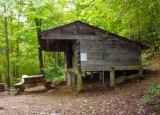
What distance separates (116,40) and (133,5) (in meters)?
6.15

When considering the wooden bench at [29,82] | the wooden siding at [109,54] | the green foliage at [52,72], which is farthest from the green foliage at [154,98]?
the green foliage at [52,72]

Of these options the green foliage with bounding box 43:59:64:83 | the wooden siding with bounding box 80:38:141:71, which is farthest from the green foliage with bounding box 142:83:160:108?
the green foliage with bounding box 43:59:64:83

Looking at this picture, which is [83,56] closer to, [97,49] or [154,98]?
[97,49]

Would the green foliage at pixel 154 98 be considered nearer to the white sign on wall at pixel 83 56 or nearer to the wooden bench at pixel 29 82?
the white sign on wall at pixel 83 56

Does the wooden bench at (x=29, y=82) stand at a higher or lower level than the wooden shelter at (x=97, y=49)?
lower

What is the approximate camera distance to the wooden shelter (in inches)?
594

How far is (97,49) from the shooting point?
1562 cm

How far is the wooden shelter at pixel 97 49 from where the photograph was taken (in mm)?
15078

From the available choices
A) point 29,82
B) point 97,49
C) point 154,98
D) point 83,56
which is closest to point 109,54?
point 97,49

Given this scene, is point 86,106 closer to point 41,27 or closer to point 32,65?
point 41,27

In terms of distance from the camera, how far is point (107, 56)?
15797 millimetres

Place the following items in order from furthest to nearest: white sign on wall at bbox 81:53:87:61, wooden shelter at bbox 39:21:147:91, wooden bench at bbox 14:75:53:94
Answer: wooden bench at bbox 14:75:53:94, white sign on wall at bbox 81:53:87:61, wooden shelter at bbox 39:21:147:91

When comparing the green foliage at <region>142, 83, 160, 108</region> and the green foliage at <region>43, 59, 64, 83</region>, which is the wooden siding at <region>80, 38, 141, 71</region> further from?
the green foliage at <region>43, 59, 64, 83</region>

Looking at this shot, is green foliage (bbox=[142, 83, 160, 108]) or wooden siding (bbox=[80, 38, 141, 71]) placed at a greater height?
wooden siding (bbox=[80, 38, 141, 71])
